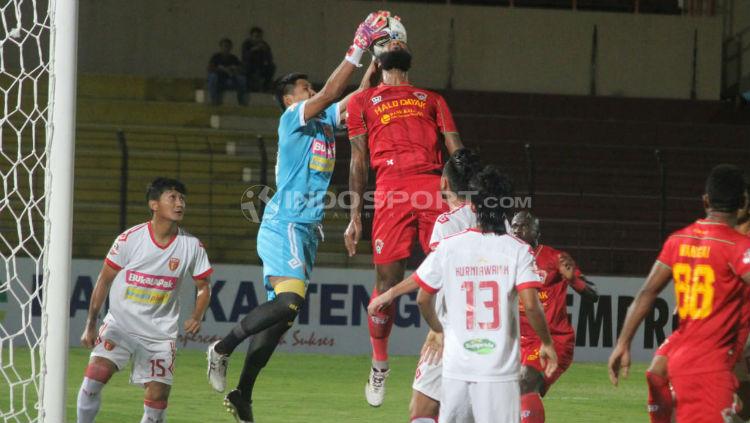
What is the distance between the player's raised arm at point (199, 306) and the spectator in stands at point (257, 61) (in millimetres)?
12561

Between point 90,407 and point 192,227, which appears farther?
point 192,227

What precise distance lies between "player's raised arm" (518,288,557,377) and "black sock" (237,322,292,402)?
2.78 m

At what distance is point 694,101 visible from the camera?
2225 cm

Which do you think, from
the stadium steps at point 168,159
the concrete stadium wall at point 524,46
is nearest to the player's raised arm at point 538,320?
the stadium steps at point 168,159

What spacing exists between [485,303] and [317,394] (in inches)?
232

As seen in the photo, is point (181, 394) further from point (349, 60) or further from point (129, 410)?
point (349, 60)

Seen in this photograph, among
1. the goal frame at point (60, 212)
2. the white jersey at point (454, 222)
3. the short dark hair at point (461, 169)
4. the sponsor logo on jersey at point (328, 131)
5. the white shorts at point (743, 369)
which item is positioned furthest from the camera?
the sponsor logo on jersey at point (328, 131)

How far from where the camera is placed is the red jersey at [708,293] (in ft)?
18.3

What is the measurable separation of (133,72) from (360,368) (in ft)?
33.4

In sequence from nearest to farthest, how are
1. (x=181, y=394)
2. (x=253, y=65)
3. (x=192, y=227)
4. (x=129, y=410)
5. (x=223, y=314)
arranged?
(x=129, y=410), (x=181, y=394), (x=223, y=314), (x=192, y=227), (x=253, y=65)

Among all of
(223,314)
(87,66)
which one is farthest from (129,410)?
(87,66)

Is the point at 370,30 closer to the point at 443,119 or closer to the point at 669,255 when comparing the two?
the point at 443,119

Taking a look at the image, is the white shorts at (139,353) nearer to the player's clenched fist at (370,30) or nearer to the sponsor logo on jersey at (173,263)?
the sponsor logo on jersey at (173,263)

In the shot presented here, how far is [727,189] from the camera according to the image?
18.6 feet
